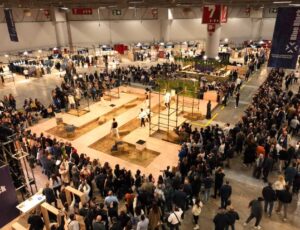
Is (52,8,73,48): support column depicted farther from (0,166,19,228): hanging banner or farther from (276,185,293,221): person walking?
(276,185,293,221): person walking

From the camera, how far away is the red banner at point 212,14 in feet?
76.3

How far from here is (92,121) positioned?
54.1ft

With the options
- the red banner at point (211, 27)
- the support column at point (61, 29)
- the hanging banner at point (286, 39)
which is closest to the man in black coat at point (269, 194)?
the hanging banner at point (286, 39)

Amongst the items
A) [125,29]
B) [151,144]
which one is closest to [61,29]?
[125,29]

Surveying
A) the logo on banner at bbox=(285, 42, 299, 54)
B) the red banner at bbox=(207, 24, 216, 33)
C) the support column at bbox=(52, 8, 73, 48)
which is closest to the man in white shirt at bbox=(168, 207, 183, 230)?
the logo on banner at bbox=(285, 42, 299, 54)

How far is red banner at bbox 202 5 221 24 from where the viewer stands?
916 inches

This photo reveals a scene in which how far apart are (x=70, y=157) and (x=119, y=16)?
31697 mm

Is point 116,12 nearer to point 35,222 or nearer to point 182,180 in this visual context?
point 182,180

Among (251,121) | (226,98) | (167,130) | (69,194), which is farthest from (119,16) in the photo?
(69,194)

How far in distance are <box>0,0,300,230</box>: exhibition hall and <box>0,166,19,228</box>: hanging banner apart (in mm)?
32

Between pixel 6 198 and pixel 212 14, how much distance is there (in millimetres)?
21763

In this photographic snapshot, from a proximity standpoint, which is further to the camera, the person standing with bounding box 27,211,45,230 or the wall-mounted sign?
the wall-mounted sign

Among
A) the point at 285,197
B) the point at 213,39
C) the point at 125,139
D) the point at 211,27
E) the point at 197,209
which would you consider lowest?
the point at 125,139

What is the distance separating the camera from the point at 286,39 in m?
11.6
